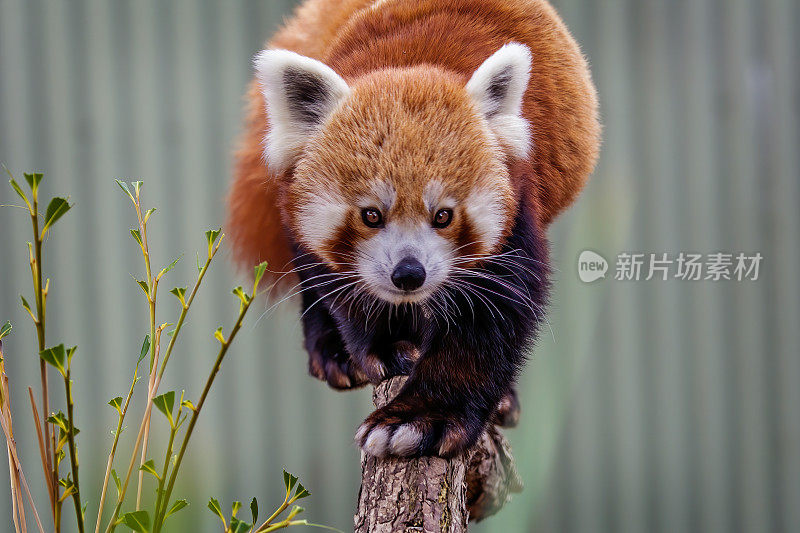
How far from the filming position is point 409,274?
1075 millimetres

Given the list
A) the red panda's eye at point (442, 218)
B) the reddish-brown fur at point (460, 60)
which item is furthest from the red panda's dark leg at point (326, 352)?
the red panda's eye at point (442, 218)

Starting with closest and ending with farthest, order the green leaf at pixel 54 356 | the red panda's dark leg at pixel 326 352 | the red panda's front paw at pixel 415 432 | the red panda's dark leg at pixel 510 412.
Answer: the green leaf at pixel 54 356 → the red panda's front paw at pixel 415 432 → the red panda's dark leg at pixel 326 352 → the red panda's dark leg at pixel 510 412

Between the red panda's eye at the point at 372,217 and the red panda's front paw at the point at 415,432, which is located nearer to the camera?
the red panda's eye at the point at 372,217

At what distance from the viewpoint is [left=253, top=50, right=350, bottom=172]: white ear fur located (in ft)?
3.69

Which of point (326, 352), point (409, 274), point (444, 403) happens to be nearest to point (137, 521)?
point (409, 274)

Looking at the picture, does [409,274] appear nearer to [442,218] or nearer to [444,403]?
[442,218]

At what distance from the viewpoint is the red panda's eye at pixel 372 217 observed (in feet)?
3.55

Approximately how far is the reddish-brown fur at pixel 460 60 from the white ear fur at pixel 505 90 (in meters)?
0.03

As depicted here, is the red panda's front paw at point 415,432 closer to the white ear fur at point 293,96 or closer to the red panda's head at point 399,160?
the red panda's head at point 399,160

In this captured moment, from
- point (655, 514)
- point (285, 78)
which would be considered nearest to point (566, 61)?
point (285, 78)

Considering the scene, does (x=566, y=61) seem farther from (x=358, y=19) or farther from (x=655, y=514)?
(x=655, y=514)

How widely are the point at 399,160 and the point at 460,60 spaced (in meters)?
0.31

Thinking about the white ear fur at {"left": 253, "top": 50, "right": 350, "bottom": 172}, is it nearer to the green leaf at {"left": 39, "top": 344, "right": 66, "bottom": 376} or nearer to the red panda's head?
the red panda's head

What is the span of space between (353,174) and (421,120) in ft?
0.42
